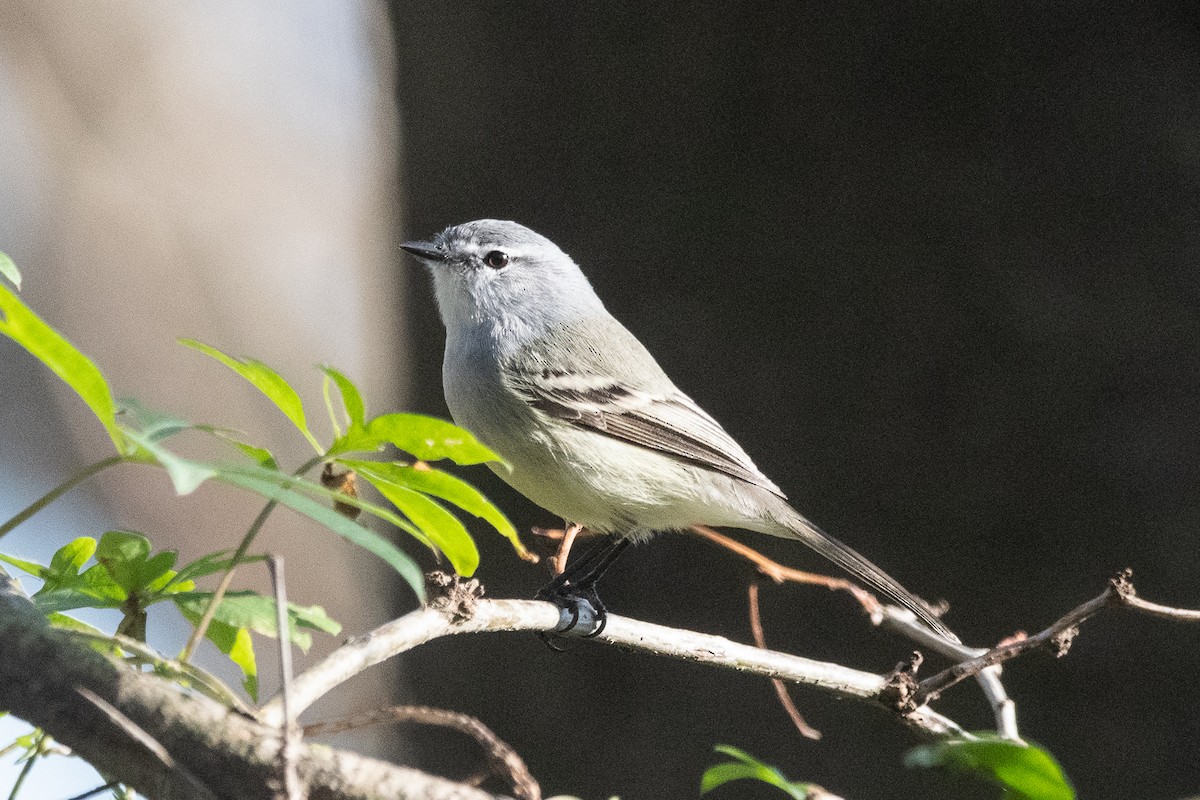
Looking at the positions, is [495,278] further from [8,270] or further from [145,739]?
[145,739]

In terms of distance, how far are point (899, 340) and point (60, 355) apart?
3460mm

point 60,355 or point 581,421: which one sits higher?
point 581,421

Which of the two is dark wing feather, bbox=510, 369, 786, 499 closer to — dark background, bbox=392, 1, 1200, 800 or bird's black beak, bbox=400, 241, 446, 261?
bird's black beak, bbox=400, 241, 446, 261

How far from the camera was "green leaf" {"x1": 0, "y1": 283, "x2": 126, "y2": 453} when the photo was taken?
0.64 m

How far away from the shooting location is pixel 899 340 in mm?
3805

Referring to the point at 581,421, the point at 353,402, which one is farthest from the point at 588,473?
the point at 353,402

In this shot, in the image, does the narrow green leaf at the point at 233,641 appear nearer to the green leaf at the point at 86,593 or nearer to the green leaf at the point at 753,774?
the green leaf at the point at 86,593

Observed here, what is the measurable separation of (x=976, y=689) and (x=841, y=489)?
813mm

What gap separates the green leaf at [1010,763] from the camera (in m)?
0.72

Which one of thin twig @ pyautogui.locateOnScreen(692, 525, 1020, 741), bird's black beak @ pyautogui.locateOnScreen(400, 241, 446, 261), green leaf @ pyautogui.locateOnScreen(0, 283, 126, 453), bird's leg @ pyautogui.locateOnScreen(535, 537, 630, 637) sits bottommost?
green leaf @ pyautogui.locateOnScreen(0, 283, 126, 453)

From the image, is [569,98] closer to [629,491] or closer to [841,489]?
[841,489]

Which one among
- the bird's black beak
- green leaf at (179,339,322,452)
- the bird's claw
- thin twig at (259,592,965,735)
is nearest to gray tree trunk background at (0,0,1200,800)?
the bird's black beak

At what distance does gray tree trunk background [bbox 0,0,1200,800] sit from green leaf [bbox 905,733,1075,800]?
2986mm

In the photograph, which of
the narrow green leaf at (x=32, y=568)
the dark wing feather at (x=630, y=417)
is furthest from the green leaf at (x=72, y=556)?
the dark wing feather at (x=630, y=417)
